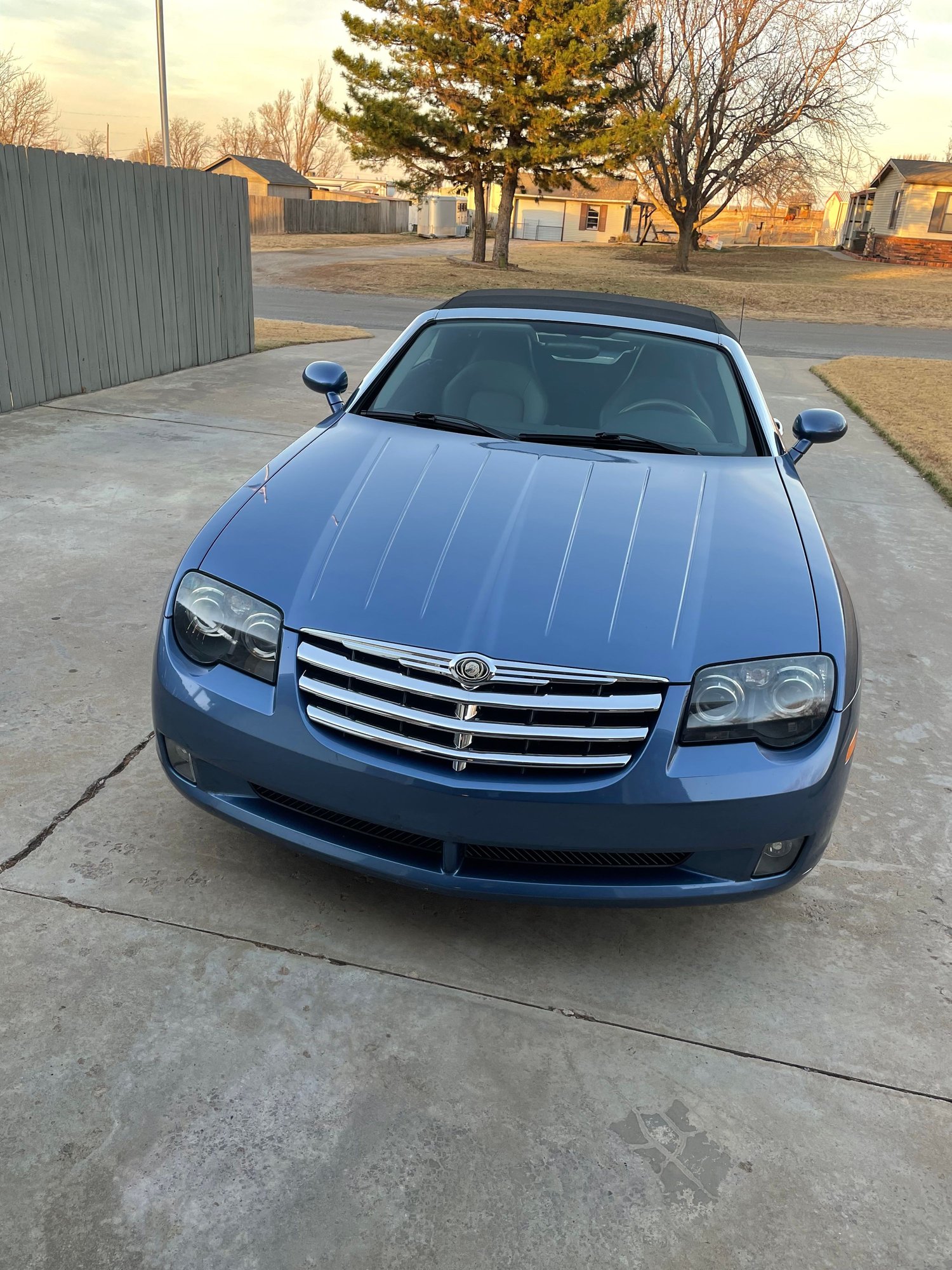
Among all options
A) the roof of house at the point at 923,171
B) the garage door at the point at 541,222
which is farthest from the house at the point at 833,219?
the roof of house at the point at 923,171

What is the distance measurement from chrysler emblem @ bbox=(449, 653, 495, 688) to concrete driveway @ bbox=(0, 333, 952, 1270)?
2.52ft

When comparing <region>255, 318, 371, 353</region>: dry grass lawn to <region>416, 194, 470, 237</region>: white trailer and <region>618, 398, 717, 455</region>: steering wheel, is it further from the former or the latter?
<region>416, 194, 470, 237</region>: white trailer

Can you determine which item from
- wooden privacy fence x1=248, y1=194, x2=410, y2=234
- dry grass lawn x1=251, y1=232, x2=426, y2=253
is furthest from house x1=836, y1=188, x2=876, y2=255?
wooden privacy fence x1=248, y1=194, x2=410, y2=234

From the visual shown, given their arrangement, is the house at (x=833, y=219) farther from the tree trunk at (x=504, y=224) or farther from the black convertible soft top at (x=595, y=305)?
the black convertible soft top at (x=595, y=305)

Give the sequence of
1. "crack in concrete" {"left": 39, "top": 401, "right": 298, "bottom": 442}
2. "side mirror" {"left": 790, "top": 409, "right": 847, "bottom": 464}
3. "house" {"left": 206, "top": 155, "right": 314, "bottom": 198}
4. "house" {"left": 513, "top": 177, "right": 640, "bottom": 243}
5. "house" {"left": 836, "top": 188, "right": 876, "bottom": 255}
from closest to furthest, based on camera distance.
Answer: "side mirror" {"left": 790, "top": 409, "right": 847, "bottom": 464}
"crack in concrete" {"left": 39, "top": 401, "right": 298, "bottom": 442}
"house" {"left": 836, "top": 188, "right": 876, "bottom": 255}
"house" {"left": 206, "top": 155, "right": 314, "bottom": 198}
"house" {"left": 513, "top": 177, "right": 640, "bottom": 243}

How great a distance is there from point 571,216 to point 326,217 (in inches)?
965

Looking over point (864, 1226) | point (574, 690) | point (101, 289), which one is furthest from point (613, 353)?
point (101, 289)

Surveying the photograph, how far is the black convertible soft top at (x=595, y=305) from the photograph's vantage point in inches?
173

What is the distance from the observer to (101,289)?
9414 millimetres

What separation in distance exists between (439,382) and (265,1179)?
9.50 feet

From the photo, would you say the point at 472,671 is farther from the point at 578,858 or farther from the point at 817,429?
the point at 817,429

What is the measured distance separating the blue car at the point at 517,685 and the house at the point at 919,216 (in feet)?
169

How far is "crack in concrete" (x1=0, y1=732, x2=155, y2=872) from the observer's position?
281 centimetres

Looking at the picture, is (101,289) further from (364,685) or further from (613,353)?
(364,685)
